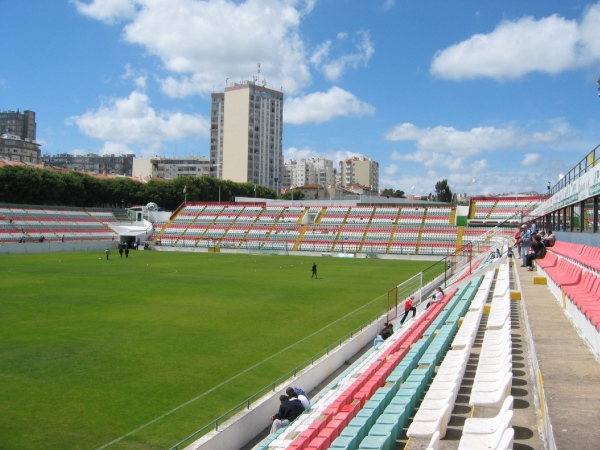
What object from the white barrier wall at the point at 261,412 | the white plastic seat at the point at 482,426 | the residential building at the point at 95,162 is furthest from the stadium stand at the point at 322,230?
the residential building at the point at 95,162

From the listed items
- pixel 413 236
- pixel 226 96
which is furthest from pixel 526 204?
pixel 226 96

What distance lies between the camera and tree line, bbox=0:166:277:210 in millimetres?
73000

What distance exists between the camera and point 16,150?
445 feet

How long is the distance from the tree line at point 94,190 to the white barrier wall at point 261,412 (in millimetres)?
69167

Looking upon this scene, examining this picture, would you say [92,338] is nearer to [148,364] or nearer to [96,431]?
[148,364]

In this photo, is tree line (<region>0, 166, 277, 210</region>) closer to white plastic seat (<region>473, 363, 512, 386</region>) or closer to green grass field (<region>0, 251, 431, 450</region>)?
green grass field (<region>0, 251, 431, 450</region>)

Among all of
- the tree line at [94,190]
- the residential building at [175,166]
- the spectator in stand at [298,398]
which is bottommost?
the spectator in stand at [298,398]

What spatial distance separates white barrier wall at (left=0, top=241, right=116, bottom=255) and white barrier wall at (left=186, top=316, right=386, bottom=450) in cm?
4893

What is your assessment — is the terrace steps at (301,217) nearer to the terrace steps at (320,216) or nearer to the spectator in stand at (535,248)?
the terrace steps at (320,216)

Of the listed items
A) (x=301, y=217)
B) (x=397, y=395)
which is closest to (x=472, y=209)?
(x=301, y=217)

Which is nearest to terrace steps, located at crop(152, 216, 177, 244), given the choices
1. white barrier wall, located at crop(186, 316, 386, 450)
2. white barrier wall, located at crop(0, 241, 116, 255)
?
white barrier wall, located at crop(0, 241, 116, 255)

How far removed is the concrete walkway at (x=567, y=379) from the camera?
204 inches

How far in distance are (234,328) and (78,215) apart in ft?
189

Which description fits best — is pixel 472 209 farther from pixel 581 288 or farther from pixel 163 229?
pixel 581 288
